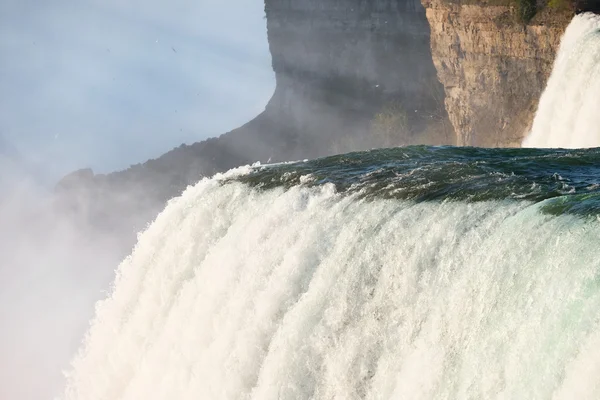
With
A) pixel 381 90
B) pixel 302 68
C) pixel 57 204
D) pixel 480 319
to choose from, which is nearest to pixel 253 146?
pixel 302 68

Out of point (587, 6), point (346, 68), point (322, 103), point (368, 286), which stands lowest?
point (368, 286)

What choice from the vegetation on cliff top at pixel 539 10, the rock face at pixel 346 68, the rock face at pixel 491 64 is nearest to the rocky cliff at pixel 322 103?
the rock face at pixel 346 68

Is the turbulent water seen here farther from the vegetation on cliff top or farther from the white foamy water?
the vegetation on cliff top

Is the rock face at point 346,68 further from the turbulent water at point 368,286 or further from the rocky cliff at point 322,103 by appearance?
the turbulent water at point 368,286

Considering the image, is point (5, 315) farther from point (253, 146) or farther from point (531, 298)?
point (531, 298)

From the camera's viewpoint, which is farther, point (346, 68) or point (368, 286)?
point (346, 68)

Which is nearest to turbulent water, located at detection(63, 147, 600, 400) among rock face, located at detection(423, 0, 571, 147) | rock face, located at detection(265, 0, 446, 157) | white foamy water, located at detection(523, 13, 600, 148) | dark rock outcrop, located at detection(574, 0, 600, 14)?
white foamy water, located at detection(523, 13, 600, 148)

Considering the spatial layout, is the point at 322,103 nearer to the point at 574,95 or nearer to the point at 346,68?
Result: the point at 346,68

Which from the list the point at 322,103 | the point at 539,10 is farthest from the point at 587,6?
the point at 322,103
